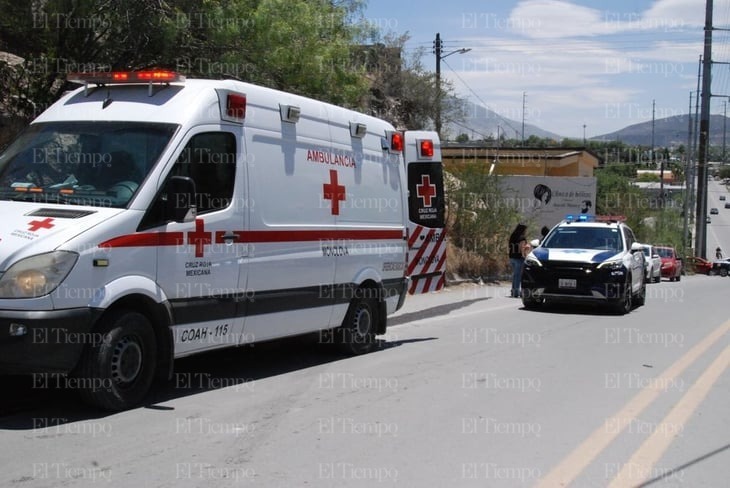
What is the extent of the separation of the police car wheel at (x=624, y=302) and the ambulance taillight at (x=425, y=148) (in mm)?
6252

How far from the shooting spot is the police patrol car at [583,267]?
15.9m

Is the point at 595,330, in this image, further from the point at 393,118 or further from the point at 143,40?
the point at 393,118

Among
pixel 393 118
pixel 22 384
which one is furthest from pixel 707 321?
pixel 393 118

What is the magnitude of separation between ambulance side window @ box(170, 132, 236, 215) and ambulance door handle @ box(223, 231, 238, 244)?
0.25 metres

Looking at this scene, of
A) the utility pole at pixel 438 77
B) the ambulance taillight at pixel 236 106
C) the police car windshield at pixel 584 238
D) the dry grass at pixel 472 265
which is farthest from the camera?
the utility pole at pixel 438 77

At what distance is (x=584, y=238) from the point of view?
1708 cm

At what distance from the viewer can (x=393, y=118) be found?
29.0 metres

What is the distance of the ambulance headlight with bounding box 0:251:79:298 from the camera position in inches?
235

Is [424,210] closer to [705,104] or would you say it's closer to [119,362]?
[119,362]

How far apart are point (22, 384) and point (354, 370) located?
3.59 metres

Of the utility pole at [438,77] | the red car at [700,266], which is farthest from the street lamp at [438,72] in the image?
the red car at [700,266]

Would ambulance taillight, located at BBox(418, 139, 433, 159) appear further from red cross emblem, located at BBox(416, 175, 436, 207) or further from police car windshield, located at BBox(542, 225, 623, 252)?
Answer: police car windshield, located at BBox(542, 225, 623, 252)

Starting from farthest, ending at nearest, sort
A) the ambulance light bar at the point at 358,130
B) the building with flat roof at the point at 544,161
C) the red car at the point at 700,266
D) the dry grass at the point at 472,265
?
the red car at the point at 700,266 < the building with flat roof at the point at 544,161 < the dry grass at the point at 472,265 < the ambulance light bar at the point at 358,130

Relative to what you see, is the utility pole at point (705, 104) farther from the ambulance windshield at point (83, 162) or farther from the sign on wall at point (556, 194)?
the ambulance windshield at point (83, 162)
